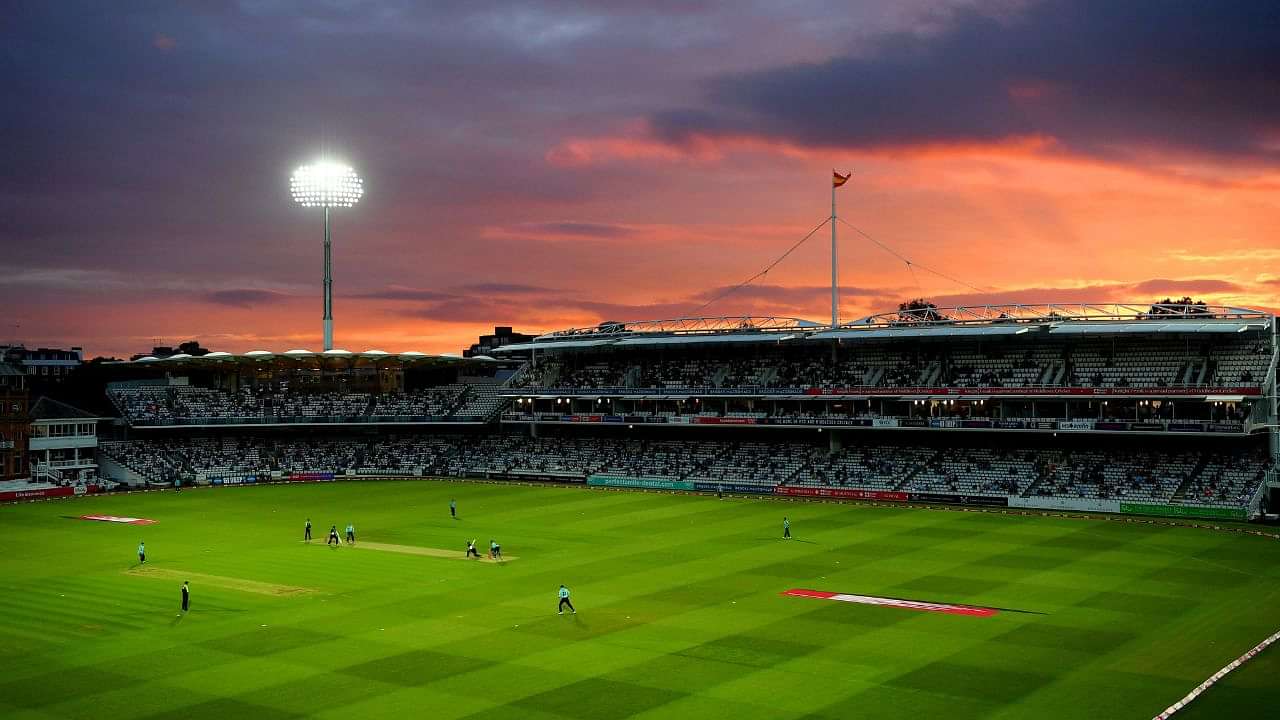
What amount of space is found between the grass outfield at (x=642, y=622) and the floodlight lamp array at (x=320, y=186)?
3706cm

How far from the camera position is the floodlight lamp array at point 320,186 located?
294ft

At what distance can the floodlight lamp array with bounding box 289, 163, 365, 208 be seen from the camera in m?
89.8

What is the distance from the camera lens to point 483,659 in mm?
30375

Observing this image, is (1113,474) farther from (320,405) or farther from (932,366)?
(320,405)

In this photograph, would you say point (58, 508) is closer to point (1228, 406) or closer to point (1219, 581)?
point (1219, 581)

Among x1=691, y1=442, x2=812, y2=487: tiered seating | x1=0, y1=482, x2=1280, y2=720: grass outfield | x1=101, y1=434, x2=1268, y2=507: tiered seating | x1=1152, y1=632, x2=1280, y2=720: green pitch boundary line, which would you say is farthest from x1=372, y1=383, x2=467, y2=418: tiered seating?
x1=1152, y1=632, x2=1280, y2=720: green pitch boundary line

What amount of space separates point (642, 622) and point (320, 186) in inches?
2507

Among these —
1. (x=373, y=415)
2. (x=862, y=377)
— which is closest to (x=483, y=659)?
(x=862, y=377)

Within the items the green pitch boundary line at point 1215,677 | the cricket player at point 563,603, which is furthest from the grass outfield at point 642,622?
the cricket player at point 563,603

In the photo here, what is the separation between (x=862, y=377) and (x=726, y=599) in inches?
1697

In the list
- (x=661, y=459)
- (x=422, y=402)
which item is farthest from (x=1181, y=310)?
(x=422, y=402)

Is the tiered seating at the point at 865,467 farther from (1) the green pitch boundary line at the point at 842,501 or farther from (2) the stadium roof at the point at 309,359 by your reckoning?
(2) the stadium roof at the point at 309,359

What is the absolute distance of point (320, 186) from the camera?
89.8 m

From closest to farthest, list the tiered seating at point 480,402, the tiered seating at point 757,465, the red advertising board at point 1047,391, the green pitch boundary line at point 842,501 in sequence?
the green pitch boundary line at point 842,501 < the red advertising board at point 1047,391 < the tiered seating at point 757,465 < the tiered seating at point 480,402
